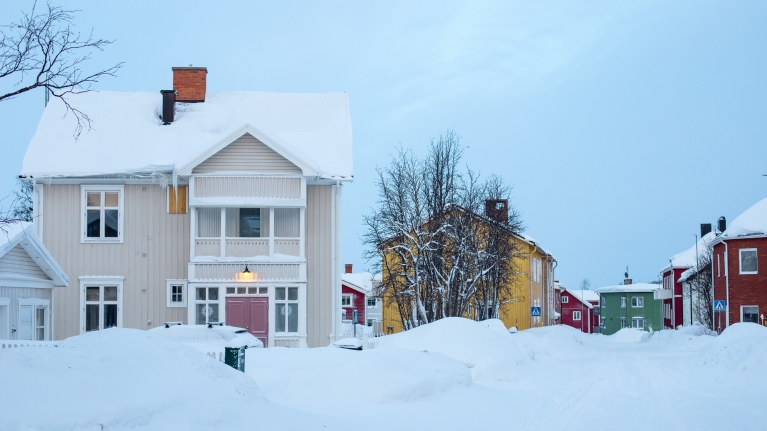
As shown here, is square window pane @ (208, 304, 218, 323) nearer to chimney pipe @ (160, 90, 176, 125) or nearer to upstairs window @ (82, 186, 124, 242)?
upstairs window @ (82, 186, 124, 242)

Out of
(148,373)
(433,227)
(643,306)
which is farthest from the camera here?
(643,306)

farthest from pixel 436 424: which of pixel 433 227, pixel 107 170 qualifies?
pixel 433 227

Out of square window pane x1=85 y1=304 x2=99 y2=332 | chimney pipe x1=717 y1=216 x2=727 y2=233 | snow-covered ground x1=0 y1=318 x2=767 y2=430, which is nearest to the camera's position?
snow-covered ground x1=0 y1=318 x2=767 y2=430

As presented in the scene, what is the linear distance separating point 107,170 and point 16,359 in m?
20.9

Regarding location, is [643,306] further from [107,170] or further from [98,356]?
[98,356]

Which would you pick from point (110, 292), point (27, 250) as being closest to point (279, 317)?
point (110, 292)

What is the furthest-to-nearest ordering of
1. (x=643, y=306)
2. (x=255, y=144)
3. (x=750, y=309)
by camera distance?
(x=643, y=306), (x=750, y=309), (x=255, y=144)

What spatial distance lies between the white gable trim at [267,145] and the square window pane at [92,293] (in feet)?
16.9

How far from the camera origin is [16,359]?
8.01 metres

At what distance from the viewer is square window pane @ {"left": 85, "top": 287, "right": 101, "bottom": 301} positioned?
92.0ft

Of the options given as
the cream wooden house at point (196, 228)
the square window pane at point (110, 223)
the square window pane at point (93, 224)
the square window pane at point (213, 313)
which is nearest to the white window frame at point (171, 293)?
the cream wooden house at point (196, 228)

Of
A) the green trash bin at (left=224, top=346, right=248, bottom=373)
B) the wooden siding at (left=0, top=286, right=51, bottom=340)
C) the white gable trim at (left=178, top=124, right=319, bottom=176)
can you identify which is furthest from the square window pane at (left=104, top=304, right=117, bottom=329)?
the green trash bin at (left=224, top=346, right=248, bottom=373)

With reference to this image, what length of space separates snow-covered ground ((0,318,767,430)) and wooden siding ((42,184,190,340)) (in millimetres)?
8848

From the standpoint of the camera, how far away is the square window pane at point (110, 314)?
28000 millimetres
